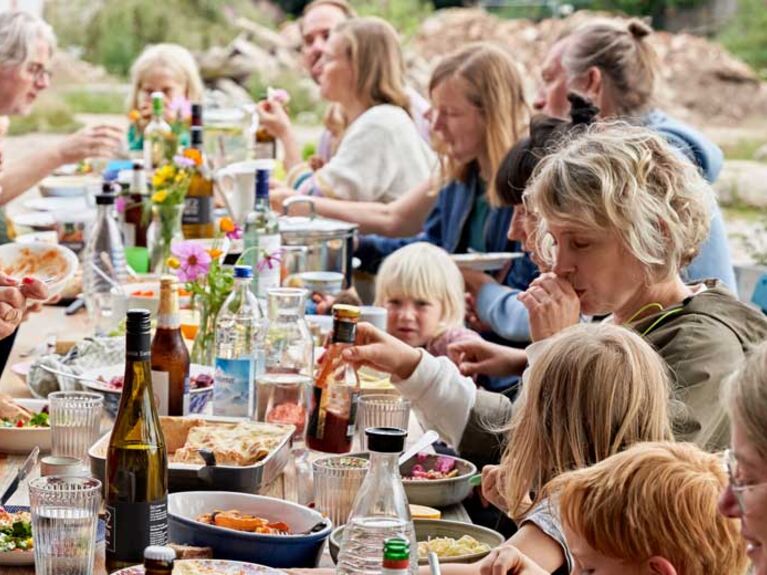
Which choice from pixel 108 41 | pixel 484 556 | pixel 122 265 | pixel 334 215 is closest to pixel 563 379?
pixel 484 556

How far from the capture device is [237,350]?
273 centimetres

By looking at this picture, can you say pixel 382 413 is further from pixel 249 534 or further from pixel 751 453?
pixel 751 453

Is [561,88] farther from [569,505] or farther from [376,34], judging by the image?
[569,505]

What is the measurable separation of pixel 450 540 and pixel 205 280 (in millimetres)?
1048

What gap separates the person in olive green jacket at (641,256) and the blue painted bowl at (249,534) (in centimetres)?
64

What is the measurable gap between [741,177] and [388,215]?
26.9 feet

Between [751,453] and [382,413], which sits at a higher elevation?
[751,453]

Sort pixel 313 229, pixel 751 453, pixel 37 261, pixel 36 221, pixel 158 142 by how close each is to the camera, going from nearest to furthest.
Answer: pixel 751 453 < pixel 37 261 < pixel 313 229 < pixel 36 221 < pixel 158 142

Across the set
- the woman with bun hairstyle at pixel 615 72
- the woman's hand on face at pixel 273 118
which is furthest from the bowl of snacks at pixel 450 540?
the woman's hand on face at pixel 273 118

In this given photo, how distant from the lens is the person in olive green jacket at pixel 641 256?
7.63ft

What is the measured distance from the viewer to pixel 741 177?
12633 millimetres

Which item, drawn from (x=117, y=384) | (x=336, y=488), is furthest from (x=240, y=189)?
(x=336, y=488)

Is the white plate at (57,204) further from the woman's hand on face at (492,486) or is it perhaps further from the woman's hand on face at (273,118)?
the woman's hand on face at (492,486)

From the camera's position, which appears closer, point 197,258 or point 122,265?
point 197,258
